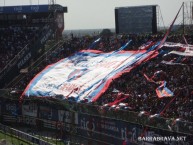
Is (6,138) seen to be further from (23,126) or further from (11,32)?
(11,32)

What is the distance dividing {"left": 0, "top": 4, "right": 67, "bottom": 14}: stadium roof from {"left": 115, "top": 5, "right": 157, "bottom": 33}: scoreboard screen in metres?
11.0

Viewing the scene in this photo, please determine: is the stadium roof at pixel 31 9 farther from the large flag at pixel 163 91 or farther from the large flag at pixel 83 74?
the large flag at pixel 163 91

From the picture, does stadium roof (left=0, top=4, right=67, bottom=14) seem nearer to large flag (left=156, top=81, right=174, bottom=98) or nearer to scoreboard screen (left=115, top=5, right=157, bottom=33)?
scoreboard screen (left=115, top=5, right=157, bottom=33)

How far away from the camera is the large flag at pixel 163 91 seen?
25.8 metres

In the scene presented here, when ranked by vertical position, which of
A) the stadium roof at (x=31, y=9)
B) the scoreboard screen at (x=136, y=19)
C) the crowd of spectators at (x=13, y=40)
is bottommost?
the crowd of spectators at (x=13, y=40)

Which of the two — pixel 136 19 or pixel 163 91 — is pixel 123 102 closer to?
pixel 163 91

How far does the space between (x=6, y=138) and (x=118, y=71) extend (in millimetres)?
9379

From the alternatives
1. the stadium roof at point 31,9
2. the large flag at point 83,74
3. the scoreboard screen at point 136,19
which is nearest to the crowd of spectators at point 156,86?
the large flag at point 83,74

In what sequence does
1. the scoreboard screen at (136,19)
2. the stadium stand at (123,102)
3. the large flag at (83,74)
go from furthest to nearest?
the scoreboard screen at (136,19)
the large flag at (83,74)
the stadium stand at (123,102)

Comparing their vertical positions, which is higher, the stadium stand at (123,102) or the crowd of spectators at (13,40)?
the crowd of spectators at (13,40)

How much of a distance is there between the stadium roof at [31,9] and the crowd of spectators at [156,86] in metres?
15.1

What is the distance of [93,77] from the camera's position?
34.1m

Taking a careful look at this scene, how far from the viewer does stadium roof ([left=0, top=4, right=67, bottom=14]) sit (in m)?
49.6

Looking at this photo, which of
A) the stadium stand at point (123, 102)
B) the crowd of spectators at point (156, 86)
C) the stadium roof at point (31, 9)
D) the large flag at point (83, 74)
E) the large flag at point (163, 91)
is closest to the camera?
the stadium stand at point (123, 102)
